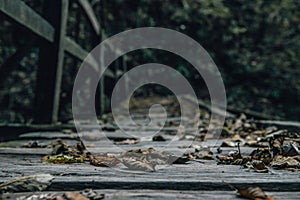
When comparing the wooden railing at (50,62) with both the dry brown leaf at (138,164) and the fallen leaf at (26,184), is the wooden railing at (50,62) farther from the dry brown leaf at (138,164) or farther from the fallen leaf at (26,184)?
the fallen leaf at (26,184)

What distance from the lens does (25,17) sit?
6.64 feet

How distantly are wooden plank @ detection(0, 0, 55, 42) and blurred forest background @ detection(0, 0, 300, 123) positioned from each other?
4.98m

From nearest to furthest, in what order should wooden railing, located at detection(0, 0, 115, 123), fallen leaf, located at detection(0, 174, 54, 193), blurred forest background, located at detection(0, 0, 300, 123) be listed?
fallen leaf, located at detection(0, 174, 54, 193) < wooden railing, located at detection(0, 0, 115, 123) < blurred forest background, located at detection(0, 0, 300, 123)

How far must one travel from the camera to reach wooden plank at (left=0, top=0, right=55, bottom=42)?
1.79 meters

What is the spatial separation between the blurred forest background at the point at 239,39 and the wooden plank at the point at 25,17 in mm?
4975

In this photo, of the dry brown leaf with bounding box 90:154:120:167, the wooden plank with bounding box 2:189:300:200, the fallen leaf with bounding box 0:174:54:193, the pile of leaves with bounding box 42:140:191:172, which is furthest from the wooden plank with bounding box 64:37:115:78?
the wooden plank with bounding box 2:189:300:200

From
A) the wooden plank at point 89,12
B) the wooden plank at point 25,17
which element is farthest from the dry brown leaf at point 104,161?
the wooden plank at point 89,12

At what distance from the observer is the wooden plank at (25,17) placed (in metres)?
1.79

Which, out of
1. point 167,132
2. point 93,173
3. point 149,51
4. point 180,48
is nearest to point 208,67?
point 180,48

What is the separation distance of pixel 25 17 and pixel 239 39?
8.37 metres

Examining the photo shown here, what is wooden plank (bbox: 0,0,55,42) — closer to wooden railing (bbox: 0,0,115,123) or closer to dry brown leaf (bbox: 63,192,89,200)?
wooden railing (bbox: 0,0,115,123)

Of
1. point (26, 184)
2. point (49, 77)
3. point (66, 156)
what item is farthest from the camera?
point (49, 77)

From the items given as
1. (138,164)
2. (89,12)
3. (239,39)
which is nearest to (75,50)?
(89,12)

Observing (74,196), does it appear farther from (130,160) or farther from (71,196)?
(130,160)
